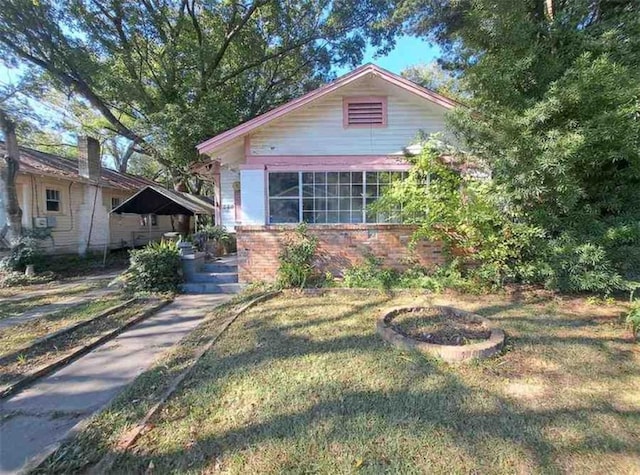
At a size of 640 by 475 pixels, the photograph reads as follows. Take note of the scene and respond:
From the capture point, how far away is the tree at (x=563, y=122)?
5.29 meters

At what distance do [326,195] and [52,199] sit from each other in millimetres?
11054

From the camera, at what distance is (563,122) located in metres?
5.61

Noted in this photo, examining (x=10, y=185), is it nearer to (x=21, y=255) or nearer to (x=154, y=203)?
(x=21, y=255)

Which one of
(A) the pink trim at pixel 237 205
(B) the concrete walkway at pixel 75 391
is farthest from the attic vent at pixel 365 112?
(B) the concrete walkway at pixel 75 391

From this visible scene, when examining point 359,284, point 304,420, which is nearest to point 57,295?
point 359,284

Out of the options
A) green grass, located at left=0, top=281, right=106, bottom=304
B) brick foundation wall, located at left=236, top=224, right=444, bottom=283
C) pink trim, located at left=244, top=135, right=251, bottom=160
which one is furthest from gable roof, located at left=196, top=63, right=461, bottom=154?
green grass, located at left=0, top=281, right=106, bottom=304

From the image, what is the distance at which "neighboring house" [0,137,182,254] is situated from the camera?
12.0 meters

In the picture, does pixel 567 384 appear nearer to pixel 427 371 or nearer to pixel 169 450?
pixel 427 371

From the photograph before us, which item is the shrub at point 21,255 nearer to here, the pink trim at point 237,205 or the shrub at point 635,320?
the pink trim at point 237,205

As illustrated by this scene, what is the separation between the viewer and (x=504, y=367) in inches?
147

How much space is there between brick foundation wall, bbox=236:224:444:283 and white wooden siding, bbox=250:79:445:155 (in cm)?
182

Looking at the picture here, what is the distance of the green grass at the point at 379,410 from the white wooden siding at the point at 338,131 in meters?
4.80

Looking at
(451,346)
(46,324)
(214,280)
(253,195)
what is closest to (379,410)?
(451,346)

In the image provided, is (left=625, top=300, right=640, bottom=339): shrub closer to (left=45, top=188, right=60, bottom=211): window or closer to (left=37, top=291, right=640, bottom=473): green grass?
(left=37, top=291, right=640, bottom=473): green grass
